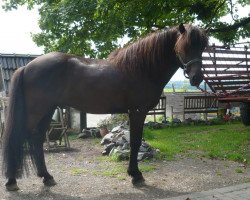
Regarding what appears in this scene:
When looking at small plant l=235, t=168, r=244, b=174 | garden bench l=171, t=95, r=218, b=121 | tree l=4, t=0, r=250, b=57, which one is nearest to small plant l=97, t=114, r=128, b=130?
tree l=4, t=0, r=250, b=57

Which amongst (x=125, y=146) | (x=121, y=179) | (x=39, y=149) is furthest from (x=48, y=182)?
Result: (x=125, y=146)

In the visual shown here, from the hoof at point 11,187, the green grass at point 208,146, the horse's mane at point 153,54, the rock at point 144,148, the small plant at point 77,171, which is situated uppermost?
the horse's mane at point 153,54

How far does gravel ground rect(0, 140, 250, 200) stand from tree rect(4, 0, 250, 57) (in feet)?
14.2

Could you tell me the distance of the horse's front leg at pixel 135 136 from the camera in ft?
16.7

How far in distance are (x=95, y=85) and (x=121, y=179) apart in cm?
164

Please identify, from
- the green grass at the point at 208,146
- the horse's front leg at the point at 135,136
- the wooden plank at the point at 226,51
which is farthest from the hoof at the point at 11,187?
the wooden plank at the point at 226,51

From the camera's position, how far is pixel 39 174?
5.12m

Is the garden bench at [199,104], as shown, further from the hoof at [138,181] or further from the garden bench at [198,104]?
the hoof at [138,181]

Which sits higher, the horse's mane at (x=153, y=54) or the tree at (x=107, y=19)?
the tree at (x=107, y=19)

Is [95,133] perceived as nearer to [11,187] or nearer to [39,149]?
[39,149]

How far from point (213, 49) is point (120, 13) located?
124 inches

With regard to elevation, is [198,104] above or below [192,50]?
below

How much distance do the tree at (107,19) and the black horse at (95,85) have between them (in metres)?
4.41

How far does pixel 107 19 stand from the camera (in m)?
10.4
